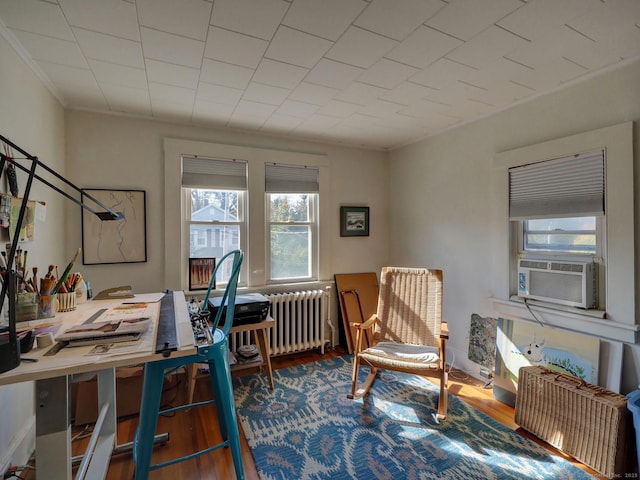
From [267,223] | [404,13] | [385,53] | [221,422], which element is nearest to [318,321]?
[267,223]

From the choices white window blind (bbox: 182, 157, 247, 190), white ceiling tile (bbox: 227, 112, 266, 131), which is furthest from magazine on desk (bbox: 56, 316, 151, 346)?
white ceiling tile (bbox: 227, 112, 266, 131)

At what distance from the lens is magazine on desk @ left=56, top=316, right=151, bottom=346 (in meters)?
1.14

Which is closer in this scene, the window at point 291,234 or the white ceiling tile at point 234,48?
Result: the white ceiling tile at point 234,48

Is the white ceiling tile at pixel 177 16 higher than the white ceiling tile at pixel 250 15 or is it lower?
lower

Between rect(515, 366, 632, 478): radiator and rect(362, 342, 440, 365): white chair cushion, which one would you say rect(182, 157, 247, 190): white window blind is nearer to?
rect(362, 342, 440, 365): white chair cushion

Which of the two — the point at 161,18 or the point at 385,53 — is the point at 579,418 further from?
the point at 161,18

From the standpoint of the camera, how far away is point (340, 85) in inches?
86.9

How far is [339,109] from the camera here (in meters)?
2.64

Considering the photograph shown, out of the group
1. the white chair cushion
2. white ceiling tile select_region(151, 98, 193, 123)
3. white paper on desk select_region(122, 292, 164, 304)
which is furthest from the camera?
white ceiling tile select_region(151, 98, 193, 123)

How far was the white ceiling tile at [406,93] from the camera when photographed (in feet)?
7.30

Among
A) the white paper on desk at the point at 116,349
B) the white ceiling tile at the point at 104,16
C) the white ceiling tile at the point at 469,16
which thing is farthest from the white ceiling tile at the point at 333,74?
the white paper on desk at the point at 116,349

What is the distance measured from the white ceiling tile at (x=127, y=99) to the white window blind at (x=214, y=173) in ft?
1.74

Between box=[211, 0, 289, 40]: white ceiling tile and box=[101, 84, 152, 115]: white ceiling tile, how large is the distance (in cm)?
111

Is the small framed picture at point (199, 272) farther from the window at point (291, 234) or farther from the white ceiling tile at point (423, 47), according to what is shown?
the white ceiling tile at point (423, 47)
